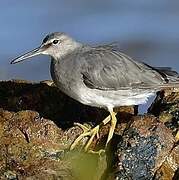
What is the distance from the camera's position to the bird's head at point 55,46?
361 inches

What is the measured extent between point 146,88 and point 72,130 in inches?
52.5

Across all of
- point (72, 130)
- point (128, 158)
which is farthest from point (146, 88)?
point (128, 158)

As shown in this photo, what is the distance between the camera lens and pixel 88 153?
7.66 metres

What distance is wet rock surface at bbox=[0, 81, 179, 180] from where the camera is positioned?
7.22m

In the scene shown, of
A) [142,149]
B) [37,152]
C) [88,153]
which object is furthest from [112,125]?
[37,152]

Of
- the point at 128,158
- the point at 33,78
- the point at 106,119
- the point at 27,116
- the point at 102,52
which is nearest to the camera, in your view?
the point at 128,158

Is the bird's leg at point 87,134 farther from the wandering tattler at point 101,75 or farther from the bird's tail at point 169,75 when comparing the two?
the bird's tail at point 169,75

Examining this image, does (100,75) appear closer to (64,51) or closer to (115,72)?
(115,72)

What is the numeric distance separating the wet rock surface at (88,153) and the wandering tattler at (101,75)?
41 centimetres

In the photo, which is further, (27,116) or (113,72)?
(113,72)

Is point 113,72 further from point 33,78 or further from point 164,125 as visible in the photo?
point 33,78

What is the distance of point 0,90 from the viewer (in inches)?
360

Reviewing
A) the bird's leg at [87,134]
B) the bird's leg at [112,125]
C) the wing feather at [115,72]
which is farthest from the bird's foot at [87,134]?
the wing feather at [115,72]

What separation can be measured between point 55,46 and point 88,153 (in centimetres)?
202
